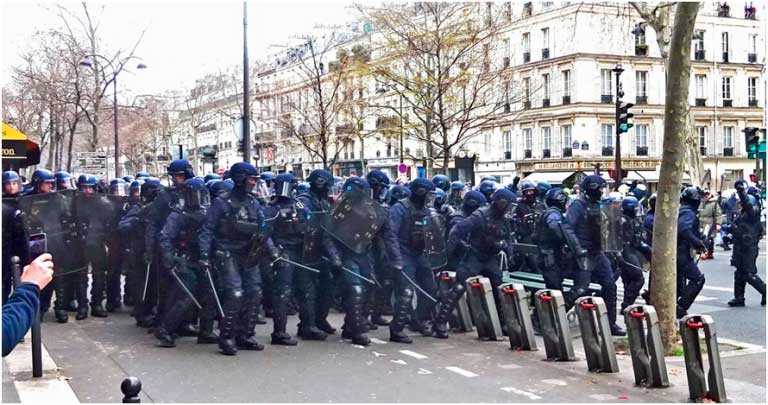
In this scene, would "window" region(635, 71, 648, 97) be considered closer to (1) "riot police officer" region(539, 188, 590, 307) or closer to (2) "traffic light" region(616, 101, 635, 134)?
(2) "traffic light" region(616, 101, 635, 134)

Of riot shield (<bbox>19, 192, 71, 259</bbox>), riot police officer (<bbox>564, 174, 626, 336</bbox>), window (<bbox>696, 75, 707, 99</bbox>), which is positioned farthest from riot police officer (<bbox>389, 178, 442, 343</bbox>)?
window (<bbox>696, 75, 707, 99</bbox>)

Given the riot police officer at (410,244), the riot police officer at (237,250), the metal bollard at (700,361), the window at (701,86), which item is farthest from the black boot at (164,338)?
the window at (701,86)

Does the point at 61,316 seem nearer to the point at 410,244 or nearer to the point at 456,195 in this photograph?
the point at 410,244

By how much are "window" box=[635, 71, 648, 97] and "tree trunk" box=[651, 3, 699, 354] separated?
1689 inches

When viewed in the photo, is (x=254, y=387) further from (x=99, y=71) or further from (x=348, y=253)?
(x=99, y=71)

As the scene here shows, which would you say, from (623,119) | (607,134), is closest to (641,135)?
(607,134)

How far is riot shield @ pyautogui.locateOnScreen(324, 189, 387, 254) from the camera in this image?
957 centimetres

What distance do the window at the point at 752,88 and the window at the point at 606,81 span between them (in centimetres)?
1086

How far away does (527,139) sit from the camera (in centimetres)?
5162

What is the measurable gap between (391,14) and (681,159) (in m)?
19.1

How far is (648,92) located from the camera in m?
50.2

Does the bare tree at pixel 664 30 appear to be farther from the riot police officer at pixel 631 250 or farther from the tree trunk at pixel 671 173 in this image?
the tree trunk at pixel 671 173

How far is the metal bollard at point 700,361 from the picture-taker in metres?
6.91

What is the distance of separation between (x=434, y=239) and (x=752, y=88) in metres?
49.5
